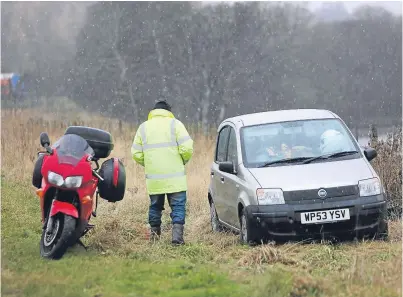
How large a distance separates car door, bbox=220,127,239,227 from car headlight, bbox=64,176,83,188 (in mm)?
2194

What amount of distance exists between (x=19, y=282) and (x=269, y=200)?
3083 mm

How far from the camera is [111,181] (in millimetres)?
9633

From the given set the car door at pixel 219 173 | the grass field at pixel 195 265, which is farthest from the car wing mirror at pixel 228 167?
the grass field at pixel 195 265

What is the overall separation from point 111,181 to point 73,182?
36.0 inches

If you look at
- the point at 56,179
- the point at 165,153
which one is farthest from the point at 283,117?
the point at 56,179

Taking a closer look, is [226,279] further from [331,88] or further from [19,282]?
[331,88]

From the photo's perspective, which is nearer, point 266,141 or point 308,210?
point 308,210

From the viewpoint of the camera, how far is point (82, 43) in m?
56.6

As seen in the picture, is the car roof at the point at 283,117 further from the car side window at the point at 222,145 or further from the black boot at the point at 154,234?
the black boot at the point at 154,234

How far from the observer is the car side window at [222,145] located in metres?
11.4

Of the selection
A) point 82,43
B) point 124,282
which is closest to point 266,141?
point 124,282

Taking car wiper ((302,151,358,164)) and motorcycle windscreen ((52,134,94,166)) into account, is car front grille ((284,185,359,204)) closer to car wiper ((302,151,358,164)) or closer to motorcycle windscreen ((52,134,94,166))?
car wiper ((302,151,358,164))

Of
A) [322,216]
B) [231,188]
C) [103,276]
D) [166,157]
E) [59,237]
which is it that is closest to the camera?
[103,276]

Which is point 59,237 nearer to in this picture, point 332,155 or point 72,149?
point 72,149
